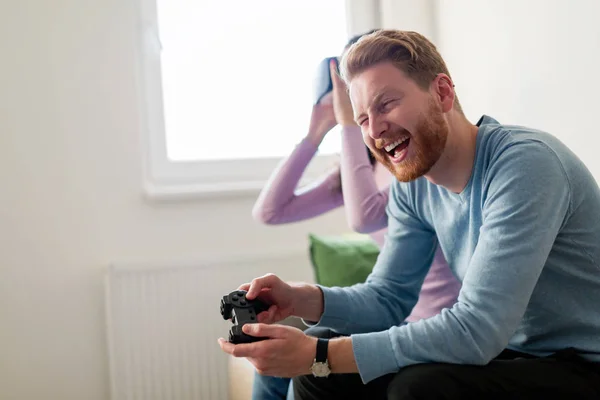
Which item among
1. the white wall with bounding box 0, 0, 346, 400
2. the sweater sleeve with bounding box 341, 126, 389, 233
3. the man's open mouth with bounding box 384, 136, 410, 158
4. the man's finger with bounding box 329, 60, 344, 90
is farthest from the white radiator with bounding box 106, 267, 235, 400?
the man's open mouth with bounding box 384, 136, 410, 158

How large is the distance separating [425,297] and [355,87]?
542mm

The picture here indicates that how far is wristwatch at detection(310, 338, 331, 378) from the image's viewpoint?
33.8 inches

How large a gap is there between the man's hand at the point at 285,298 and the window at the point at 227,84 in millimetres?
943

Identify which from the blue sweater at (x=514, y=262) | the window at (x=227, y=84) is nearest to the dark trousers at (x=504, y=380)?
the blue sweater at (x=514, y=262)

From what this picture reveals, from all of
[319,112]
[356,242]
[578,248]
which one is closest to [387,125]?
Answer: [578,248]

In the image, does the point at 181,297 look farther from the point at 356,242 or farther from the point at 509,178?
the point at 509,178

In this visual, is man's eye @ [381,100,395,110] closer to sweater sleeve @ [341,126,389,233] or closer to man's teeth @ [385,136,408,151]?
man's teeth @ [385,136,408,151]

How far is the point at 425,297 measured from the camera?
1325 mm

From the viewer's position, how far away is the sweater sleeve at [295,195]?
5.31ft

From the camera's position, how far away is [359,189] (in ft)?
4.77

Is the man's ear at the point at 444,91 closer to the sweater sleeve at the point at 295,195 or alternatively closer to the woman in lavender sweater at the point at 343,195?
the woman in lavender sweater at the point at 343,195

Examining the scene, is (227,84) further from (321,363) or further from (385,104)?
(321,363)

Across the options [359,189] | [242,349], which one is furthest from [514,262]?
[359,189]

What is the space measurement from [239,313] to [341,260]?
69 cm
